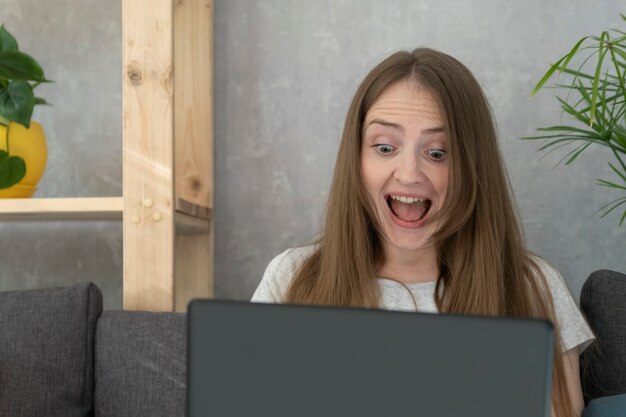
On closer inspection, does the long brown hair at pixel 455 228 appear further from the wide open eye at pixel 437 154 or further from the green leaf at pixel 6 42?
the green leaf at pixel 6 42

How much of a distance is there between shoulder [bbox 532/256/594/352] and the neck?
0.20m

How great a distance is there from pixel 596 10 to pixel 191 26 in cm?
100

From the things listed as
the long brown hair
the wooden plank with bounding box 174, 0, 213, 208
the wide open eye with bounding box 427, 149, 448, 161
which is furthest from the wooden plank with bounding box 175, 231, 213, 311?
the wide open eye with bounding box 427, 149, 448, 161

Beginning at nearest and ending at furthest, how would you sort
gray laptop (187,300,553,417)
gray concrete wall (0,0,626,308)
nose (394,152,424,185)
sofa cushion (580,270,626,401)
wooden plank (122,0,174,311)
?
gray laptop (187,300,553,417) < nose (394,152,424,185) < sofa cushion (580,270,626,401) < wooden plank (122,0,174,311) < gray concrete wall (0,0,626,308)

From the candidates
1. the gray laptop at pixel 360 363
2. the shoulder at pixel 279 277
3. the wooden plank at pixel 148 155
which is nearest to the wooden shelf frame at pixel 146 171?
the wooden plank at pixel 148 155

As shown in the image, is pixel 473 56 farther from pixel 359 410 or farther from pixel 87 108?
pixel 359 410

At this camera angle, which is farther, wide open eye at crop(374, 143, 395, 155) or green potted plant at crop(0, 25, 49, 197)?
green potted plant at crop(0, 25, 49, 197)

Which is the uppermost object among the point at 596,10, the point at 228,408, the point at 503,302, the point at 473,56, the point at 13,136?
the point at 596,10

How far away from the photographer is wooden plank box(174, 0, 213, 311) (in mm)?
1793

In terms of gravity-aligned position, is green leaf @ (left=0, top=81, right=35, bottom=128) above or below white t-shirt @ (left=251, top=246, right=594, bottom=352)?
above

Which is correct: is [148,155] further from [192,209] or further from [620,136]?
[620,136]

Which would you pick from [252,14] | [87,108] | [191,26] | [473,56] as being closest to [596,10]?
[473,56]

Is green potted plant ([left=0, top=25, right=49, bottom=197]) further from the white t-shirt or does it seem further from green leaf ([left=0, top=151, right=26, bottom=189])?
the white t-shirt

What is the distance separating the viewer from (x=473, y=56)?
182 cm
